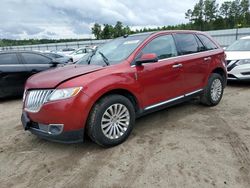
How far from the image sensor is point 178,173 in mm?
2680

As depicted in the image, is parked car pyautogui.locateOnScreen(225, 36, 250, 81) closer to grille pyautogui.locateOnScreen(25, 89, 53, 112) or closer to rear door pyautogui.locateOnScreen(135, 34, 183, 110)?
rear door pyautogui.locateOnScreen(135, 34, 183, 110)

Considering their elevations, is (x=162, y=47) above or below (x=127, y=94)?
above

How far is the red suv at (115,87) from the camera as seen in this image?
2.98 meters

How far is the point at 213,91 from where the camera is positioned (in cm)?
509

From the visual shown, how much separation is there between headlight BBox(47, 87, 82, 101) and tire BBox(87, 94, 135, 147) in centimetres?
35

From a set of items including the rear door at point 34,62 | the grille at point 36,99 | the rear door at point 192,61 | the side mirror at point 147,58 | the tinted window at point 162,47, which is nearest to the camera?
the grille at point 36,99

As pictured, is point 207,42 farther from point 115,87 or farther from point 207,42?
point 115,87

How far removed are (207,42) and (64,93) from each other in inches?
140

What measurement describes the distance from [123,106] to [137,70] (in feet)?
1.99

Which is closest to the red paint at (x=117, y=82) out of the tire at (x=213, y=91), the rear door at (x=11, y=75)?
the tire at (x=213, y=91)

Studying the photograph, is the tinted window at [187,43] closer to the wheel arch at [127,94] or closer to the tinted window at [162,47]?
the tinted window at [162,47]

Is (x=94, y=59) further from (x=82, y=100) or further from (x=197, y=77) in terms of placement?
(x=197, y=77)

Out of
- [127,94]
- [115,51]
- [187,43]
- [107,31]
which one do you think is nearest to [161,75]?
[127,94]

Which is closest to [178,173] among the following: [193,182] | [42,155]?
[193,182]
